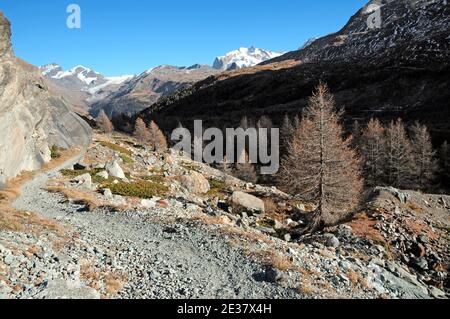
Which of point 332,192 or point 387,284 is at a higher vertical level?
point 332,192

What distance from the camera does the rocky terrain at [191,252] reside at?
13734 millimetres

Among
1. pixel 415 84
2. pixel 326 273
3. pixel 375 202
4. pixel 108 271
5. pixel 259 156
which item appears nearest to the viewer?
pixel 108 271

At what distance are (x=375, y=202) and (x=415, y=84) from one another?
511ft

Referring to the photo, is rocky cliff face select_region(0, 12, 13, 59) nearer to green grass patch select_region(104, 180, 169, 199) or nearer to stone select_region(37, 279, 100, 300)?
green grass patch select_region(104, 180, 169, 199)

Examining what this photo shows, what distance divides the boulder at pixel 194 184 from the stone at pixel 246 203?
954cm

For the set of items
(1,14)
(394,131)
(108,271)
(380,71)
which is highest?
(380,71)

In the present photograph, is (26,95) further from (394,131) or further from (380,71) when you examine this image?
(380,71)

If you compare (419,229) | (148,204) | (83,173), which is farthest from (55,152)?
(419,229)

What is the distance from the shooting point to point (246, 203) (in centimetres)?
3844

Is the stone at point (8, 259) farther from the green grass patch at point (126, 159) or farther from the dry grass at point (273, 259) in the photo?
the green grass patch at point (126, 159)

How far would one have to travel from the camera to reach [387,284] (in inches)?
665

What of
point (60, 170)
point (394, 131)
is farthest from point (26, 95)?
point (394, 131)

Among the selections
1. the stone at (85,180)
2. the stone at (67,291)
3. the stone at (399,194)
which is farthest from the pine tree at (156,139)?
the stone at (67,291)

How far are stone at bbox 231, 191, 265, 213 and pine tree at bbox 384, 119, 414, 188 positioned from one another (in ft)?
114
